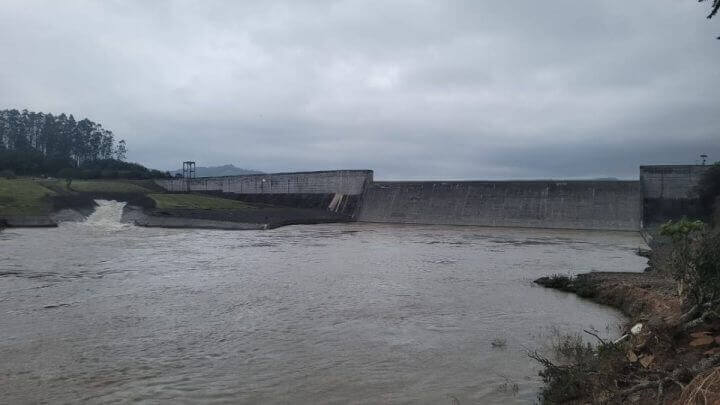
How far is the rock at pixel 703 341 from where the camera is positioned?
5.02 m

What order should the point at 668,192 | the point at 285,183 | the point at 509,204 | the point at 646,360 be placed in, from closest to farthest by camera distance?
the point at 646,360 < the point at 668,192 < the point at 509,204 < the point at 285,183

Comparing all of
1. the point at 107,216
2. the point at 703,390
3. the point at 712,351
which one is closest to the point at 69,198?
the point at 107,216

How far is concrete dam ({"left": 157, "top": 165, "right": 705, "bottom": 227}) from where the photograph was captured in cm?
3253

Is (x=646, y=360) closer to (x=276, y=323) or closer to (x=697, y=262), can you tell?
(x=697, y=262)

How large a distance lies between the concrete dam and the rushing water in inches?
558

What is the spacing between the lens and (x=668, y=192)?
3275 cm

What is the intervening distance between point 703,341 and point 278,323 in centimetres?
650

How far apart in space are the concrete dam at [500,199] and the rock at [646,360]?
2968cm

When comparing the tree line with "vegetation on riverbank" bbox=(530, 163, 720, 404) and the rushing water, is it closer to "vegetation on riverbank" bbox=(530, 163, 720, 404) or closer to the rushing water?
the rushing water

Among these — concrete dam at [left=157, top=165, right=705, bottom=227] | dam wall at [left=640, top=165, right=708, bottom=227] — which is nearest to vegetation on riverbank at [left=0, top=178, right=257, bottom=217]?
concrete dam at [left=157, top=165, right=705, bottom=227]

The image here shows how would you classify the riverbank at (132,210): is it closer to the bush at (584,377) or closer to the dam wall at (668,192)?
the dam wall at (668,192)

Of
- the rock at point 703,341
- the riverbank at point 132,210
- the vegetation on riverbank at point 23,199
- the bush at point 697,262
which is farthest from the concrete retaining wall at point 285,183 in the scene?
the rock at point 703,341

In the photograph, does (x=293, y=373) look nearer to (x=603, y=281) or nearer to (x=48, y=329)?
(x=48, y=329)

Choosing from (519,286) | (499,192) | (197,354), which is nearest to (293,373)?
(197,354)
